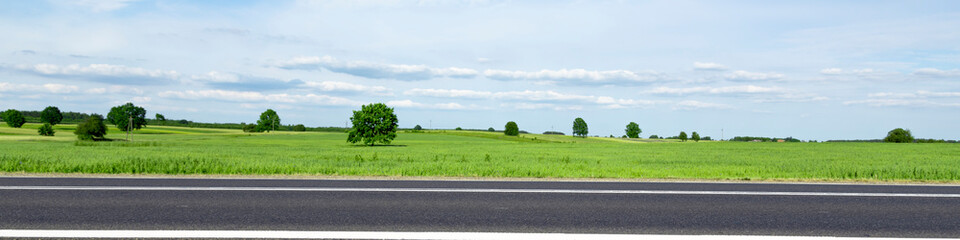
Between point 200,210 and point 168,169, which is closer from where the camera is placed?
point 200,210

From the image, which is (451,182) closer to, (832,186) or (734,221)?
(734,221)

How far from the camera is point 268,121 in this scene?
13912 centimetres

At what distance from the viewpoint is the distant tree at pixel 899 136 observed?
69631 mm

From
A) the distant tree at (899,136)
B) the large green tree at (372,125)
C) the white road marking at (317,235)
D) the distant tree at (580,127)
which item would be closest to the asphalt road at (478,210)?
the white road marking at (317,235)

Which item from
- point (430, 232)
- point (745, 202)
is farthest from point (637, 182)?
point (430, 232)

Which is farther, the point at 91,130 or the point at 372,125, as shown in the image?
the point at 91,130

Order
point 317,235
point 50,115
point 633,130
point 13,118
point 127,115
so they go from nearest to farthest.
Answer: point 317,235, point 127,115, point 13,118, point 50,115, point 633,130

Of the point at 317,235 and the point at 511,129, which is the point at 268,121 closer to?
the point at 511,129

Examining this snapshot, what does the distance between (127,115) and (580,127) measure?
108055 mm

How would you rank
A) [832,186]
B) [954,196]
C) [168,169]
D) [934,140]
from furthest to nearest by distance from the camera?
[934,140] → [168,169] → [832,186] → [954,196]

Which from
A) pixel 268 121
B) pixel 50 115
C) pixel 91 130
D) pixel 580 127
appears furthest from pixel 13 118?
pixel 580 127

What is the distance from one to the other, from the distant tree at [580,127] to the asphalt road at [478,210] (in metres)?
152

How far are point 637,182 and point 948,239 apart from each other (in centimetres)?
573

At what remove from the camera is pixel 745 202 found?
789 centimetres
